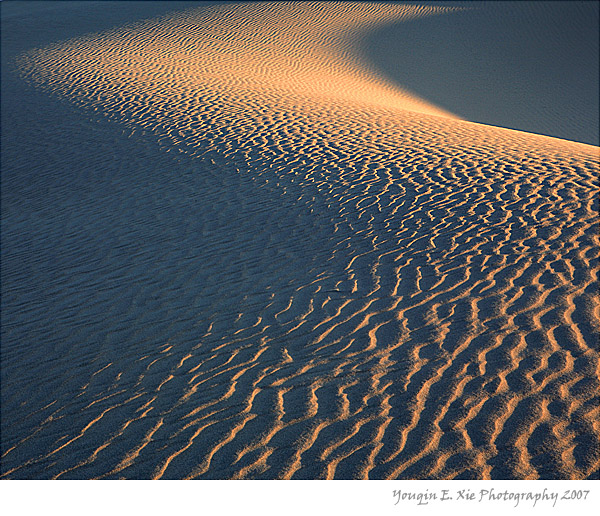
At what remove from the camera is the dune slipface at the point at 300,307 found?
12.6 feet

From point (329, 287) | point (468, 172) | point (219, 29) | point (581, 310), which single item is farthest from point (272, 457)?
point (219, 29)

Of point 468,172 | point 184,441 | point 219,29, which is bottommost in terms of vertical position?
point 184,441

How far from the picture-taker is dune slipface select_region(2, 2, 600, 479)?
3848mm

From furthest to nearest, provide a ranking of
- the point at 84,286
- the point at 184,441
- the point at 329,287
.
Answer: the point at 84,286 → the point at 329,287 → the point at 184,441

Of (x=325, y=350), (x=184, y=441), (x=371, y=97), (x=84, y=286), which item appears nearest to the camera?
(x=184, y=441)

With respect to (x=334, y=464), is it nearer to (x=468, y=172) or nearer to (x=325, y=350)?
(x=325, y=350)

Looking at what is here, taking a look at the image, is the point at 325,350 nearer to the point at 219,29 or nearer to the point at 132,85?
the point at 132,85

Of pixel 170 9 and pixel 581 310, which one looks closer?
pixel 581 310

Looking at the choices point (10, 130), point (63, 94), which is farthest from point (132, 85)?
point (10, 130)

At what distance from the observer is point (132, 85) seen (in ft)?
55.8

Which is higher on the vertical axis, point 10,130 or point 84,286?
point 10,130

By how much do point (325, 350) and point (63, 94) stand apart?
15069 mm

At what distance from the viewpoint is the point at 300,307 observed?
545 cm

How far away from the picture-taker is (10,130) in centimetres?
1329
